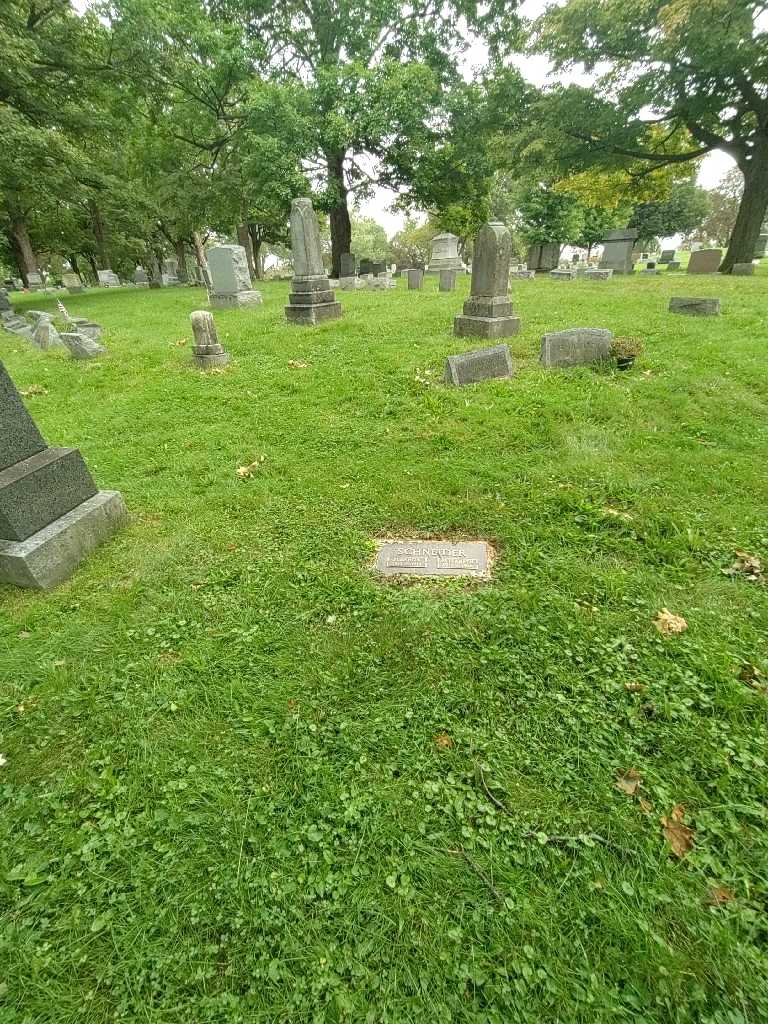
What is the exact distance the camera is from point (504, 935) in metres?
1.55

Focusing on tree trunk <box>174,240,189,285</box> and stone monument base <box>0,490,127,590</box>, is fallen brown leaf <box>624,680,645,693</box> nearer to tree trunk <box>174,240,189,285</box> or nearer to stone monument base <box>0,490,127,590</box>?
stone monument base <box>0,490,127,590</box>

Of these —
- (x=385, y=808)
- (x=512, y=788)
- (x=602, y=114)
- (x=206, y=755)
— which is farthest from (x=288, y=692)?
(x=602, y=114)

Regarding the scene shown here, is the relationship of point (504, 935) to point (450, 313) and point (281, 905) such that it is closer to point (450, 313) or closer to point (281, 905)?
point (281, 905)

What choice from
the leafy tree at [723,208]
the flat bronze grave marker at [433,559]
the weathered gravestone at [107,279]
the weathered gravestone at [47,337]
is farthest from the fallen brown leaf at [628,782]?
the leafy tree at [723,208]

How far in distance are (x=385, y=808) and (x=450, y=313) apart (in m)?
10.6

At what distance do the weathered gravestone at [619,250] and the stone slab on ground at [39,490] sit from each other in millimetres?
25234

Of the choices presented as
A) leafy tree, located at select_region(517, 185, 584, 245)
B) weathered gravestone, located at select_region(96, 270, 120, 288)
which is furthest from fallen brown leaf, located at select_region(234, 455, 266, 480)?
weathered gravestone, located at select_region(96, 270, 120, 288)

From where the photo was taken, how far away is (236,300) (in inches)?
554

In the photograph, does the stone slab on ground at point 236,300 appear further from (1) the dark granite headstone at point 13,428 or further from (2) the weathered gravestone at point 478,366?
(1) the dark granite headstone at point 13,428

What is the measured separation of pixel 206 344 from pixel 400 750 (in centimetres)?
780

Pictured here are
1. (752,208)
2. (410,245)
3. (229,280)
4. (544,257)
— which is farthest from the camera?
(410,245)

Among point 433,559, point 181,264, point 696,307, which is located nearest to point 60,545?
point 433,559

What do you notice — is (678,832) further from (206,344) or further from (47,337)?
(47,337)

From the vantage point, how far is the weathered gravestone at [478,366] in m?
6.14
